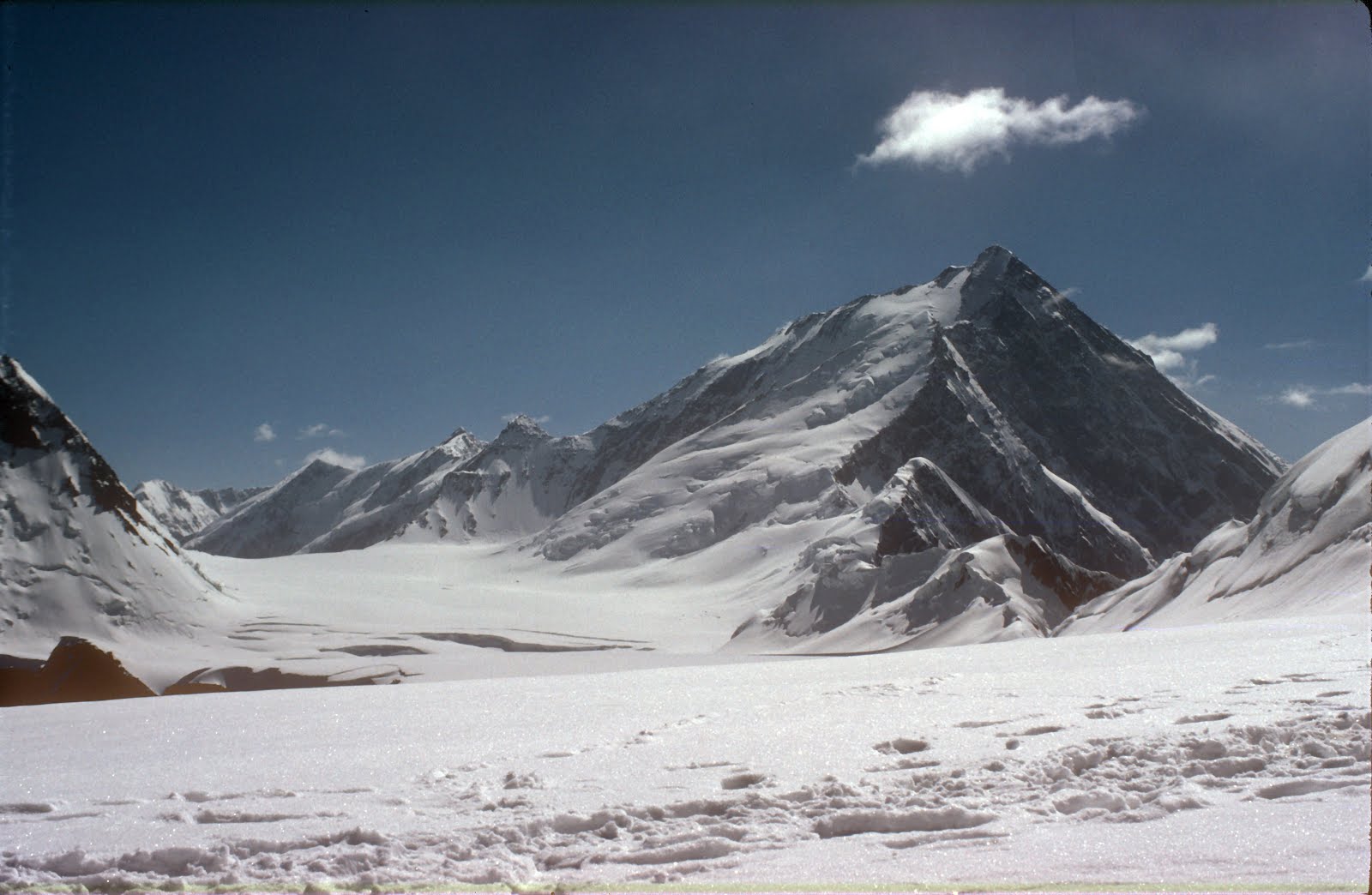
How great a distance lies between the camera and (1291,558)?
21297mm

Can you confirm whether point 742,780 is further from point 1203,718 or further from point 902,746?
point 1203,718

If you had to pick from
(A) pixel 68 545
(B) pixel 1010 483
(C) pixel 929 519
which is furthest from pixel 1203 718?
(B) pixel 1010 483

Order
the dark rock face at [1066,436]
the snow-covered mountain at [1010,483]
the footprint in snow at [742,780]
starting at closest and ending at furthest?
1. the footprint in snow at [742,780]
2. the snow-covered mountain at [1010,483]
3. the dark rock face at [1066,436]

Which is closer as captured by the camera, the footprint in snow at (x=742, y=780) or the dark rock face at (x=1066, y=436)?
the footprint in snow at (x=742, y=780)

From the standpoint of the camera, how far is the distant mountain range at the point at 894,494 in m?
34.5

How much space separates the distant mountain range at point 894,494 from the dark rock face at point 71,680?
15.5m

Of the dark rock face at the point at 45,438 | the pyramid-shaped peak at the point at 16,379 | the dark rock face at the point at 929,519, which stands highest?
the pyramid-shaped peak at the point at 16,379

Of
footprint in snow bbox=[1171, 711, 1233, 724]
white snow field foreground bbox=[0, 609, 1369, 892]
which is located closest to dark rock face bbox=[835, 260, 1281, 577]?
white snow field foreground bbox=[0, 609, 1369, 892]

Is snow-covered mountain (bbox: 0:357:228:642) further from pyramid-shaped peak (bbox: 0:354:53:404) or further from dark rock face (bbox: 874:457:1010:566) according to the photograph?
dark rock face (bbox: 874:457:1010:566)

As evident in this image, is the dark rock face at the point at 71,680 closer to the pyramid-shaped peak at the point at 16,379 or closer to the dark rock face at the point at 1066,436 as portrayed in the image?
the pyramid-shaped peak at the point at 16,379

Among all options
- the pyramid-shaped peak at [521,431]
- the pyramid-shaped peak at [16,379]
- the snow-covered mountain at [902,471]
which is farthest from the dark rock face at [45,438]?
the pyramid-shaped peak at [521,431]

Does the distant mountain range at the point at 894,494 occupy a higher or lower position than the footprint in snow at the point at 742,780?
higher

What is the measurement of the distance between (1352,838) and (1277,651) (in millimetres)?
5565

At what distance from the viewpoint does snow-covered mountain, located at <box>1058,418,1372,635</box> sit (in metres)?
18.5
